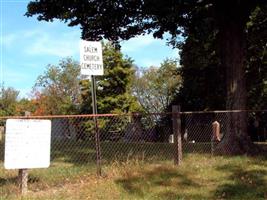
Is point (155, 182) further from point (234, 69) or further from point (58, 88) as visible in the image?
point (58, 88)

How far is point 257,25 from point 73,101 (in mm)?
47222

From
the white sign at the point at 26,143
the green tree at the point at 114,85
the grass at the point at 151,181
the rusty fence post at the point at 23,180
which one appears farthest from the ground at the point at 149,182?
the green tree at the point at 114,85

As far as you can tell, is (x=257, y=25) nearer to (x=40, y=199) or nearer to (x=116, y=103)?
(x=40, y=199)

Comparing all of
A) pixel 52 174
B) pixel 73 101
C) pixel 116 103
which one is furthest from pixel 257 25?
pixel 73 101

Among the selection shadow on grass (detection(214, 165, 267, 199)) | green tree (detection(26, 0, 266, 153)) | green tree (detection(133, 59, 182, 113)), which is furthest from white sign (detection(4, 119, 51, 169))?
green tree (detection(133, 59, 182, 113))

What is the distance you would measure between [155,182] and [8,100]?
264 ft

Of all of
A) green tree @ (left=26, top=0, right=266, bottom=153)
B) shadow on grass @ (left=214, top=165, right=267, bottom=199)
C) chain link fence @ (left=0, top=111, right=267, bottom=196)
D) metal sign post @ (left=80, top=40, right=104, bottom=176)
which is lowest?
shadow on grass @ (left=214, top=165, right=267, bottom=199)

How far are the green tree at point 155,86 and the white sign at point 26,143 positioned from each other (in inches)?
2054

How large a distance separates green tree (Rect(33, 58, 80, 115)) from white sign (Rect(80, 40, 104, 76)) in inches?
2318

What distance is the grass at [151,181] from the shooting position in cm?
938

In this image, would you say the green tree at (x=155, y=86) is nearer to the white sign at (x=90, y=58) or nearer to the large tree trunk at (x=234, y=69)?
the large tree trunk at (x=234, y=69)

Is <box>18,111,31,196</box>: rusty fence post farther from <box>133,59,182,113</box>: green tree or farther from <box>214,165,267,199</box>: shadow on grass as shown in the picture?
<box>133,59,182,113</box>: green tree

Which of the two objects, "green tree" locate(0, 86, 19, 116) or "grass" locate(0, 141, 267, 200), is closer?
"grass" locate(0, 141, 267, 200)

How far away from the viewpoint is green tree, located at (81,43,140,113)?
154 feet
